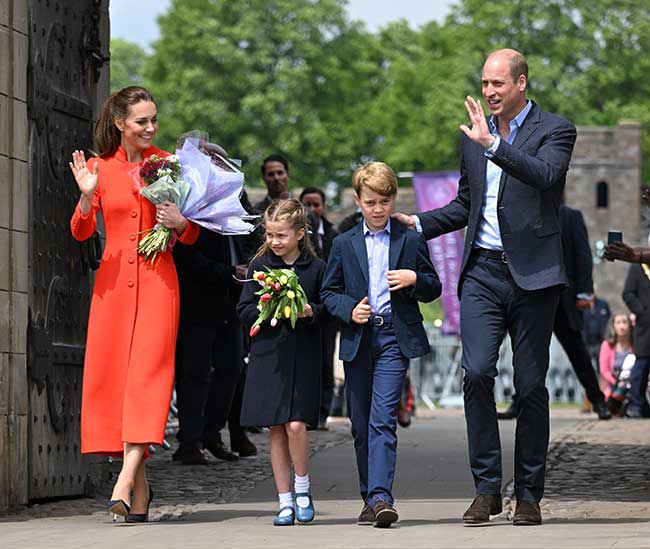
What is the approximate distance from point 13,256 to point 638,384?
1150cm

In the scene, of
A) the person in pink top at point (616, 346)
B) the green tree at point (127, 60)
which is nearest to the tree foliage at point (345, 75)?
the green tree at point (127, 60)

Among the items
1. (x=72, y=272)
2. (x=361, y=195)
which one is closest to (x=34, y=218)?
(x=72, y=272)

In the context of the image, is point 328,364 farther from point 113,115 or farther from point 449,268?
point 449,268

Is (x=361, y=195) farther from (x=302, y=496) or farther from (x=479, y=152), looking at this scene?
(x=302, y=496)

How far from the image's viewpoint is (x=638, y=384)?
779 inches

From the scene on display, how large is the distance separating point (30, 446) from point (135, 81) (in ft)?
230

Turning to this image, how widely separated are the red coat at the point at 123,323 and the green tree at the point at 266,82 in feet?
181

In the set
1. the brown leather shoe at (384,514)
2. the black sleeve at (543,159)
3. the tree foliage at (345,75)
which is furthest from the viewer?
the tree foliage at (345,75)

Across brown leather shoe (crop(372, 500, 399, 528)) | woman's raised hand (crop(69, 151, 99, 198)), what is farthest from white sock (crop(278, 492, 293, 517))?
woman's raised hand (crop(69, 151, 99, 198))

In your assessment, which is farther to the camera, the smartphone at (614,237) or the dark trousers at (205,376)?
the dark trousers at (205,376)

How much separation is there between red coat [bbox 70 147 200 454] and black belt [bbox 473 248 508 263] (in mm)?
1497

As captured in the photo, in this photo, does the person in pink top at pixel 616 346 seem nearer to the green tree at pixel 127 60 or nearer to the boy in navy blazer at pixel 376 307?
the boy in navy blazer at pixel 376 307

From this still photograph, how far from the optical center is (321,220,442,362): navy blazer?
884cm

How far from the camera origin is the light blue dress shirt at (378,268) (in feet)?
29.3
